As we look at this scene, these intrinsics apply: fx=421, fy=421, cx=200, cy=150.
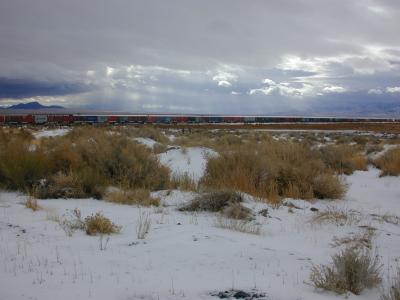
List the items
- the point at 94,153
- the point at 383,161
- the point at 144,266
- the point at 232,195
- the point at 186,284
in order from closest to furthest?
the point at 186,284, the point at 144,266, the point at 232,195, the point at 94,153, the point at 383,161

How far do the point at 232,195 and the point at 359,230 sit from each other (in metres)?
2.68

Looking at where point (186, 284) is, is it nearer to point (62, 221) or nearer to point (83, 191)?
point (62, 221)

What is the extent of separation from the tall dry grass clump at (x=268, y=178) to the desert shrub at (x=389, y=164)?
14.7 feet

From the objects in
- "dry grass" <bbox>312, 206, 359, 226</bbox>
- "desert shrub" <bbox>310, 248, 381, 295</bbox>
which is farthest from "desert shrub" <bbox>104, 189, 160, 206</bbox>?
"desert shrub" <bbox>310, 248, 381, 295</bbox>

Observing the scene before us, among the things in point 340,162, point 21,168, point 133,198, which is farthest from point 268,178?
point 340,162

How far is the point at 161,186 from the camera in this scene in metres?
11.2

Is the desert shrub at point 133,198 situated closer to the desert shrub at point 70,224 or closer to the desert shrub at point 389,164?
the desert shrub at point 70,224

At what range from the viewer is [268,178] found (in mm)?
11492

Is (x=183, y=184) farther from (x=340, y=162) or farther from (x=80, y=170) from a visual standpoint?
(x=340, y=162)

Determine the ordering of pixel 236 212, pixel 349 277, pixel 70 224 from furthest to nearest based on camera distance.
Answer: pixel 236 212 < pixel 70 224 < pixel 349 277

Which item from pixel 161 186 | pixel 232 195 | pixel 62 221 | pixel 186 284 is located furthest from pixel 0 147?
pixel 186 284

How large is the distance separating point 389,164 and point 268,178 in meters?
7.86

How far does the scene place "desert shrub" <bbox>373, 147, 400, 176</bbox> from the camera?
633 inches

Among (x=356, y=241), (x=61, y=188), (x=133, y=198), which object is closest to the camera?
(x=356, y=241)
